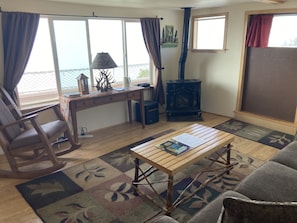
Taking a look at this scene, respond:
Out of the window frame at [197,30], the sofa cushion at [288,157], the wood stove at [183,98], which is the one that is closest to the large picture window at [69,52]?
the wood stove at [183,98]

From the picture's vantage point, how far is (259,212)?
0.91m

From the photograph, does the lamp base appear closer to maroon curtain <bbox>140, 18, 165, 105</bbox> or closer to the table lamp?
the table lamp

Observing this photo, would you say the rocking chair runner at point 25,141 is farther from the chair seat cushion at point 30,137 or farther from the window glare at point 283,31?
the window glare at point 283,31

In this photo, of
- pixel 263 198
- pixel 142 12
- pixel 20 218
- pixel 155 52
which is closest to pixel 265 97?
pixel 155 52

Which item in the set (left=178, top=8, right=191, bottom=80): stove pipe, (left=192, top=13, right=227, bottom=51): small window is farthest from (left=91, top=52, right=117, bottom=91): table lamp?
(left=192, top=13, right=227, bottom=51): small window

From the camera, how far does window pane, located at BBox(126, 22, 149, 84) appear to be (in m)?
4.30

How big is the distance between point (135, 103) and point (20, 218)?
9.31ft

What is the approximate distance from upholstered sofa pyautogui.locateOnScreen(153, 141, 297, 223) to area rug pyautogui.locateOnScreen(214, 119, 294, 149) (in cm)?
119

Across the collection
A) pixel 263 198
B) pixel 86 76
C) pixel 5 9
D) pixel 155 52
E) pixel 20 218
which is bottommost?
pixel 20 218

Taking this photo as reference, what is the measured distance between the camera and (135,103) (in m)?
4.56

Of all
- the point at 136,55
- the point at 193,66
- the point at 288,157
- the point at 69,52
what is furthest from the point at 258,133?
the point at 69,52

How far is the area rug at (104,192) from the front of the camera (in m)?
2.12

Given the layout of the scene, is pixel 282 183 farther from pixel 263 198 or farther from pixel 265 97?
pixel 265 97

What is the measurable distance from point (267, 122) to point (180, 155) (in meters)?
2.55
